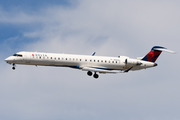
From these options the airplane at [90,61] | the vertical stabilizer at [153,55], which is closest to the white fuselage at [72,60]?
the airplane at [90,61]

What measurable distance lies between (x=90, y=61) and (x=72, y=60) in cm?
340

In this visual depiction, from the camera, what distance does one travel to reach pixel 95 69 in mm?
63875

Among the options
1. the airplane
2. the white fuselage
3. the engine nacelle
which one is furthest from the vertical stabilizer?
the engine nacelle

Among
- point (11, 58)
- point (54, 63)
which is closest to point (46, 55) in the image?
point (54, 63)

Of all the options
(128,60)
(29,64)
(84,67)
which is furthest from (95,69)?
(29,64)

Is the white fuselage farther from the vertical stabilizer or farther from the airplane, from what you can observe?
the vertical stabilizer

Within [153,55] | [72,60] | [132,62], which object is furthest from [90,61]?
[153,55]

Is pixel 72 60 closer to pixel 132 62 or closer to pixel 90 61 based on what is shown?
pixel 90 61

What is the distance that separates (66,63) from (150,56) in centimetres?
1693

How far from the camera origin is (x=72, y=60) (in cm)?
6288

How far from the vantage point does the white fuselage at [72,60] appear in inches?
2442

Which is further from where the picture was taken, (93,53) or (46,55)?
(93,53)

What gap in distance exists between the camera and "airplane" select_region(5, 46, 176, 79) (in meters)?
62.1

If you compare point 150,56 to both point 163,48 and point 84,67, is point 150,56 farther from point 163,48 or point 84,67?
point 84,67
